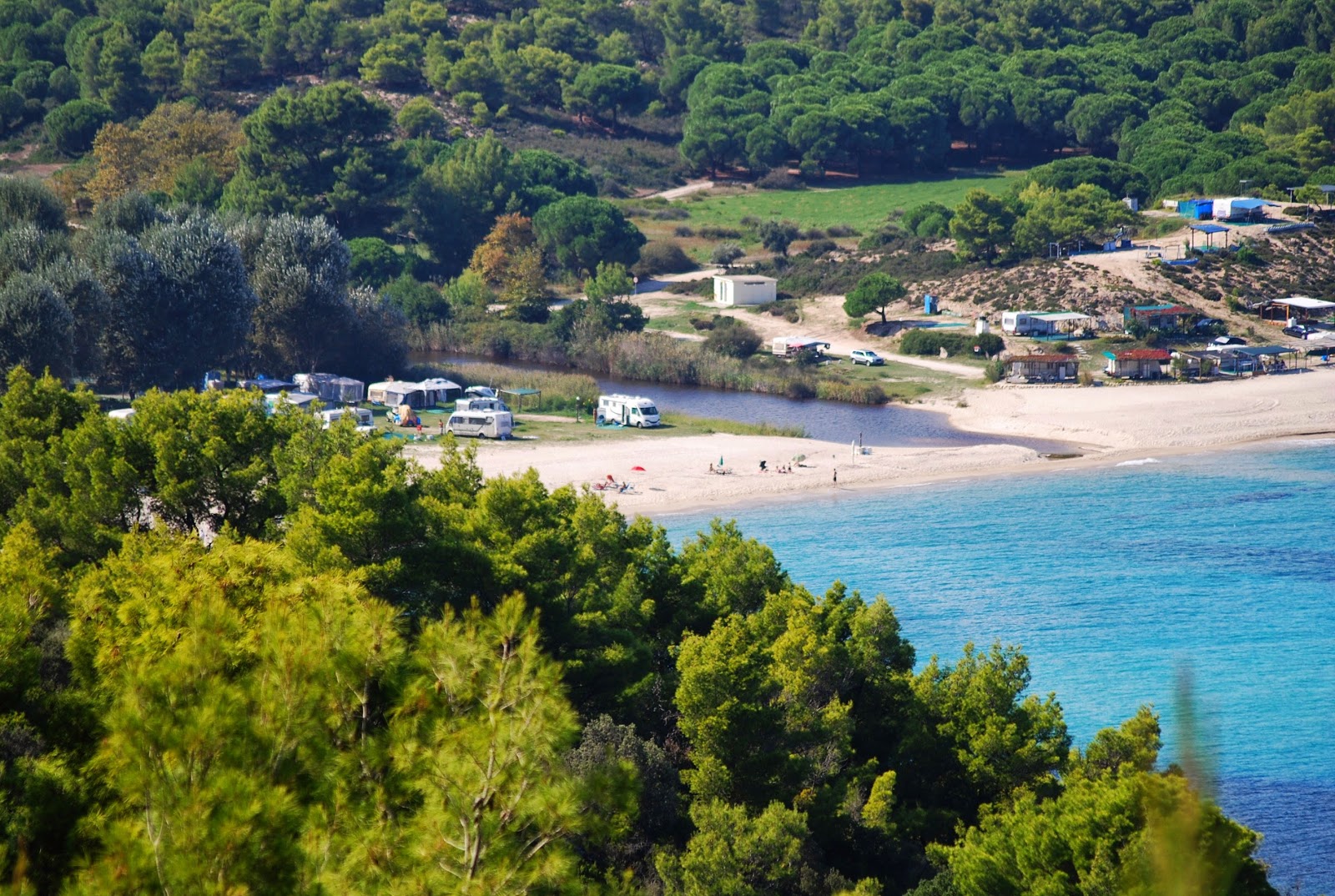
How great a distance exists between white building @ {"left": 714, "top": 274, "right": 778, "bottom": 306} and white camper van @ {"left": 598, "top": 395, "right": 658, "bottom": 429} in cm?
2601

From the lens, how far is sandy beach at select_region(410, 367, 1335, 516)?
167 feet

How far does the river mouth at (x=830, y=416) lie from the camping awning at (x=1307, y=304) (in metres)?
23.2

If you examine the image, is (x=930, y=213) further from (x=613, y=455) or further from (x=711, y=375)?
(x=613, y=455)

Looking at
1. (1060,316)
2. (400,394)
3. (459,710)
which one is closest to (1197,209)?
(1060,316)

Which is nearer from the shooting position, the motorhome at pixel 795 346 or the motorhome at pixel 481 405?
the motorhome at pixel 481 405

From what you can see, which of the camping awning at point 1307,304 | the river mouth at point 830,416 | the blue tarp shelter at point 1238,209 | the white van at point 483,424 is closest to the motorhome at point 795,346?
the river mouth at point 830,416

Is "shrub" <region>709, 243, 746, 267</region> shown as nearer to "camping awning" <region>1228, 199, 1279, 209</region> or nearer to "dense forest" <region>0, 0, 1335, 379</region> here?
"dense forest" <region>0, 0, 1335, 379</region>

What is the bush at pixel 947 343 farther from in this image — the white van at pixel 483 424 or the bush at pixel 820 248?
the white van at pixel 483 424

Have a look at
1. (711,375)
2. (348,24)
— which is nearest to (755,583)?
(711,375)

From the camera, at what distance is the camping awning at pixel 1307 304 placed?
74.2 meters

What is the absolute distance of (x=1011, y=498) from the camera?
5112 cm

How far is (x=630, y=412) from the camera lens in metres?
59.4

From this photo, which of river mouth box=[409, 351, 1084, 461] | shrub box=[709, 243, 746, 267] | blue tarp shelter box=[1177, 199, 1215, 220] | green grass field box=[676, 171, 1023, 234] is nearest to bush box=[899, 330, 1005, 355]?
river mouth box=[409, 351, 1084, 461]

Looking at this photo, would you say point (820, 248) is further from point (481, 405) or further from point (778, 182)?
point (481, 405)
